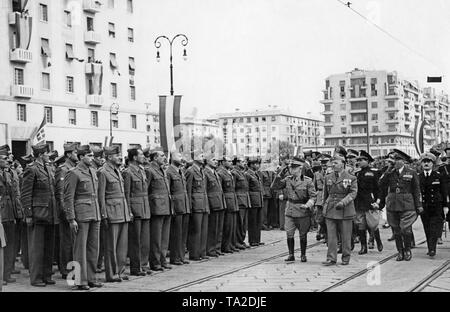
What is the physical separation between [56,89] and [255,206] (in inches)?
760

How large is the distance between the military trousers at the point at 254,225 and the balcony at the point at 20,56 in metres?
19.0

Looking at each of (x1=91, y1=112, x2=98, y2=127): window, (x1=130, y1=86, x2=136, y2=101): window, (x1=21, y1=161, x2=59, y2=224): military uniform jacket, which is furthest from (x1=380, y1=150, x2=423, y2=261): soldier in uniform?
(x1=130, y1=86, x2=136, y2=101): window

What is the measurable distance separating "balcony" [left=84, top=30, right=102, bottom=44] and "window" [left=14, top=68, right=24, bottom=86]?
10.3 m

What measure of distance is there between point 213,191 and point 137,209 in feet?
8.46

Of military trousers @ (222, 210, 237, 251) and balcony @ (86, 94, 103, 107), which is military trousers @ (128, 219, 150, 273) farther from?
balcony @ (86, 94, 103, 107)

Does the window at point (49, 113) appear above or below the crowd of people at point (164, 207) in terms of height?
above

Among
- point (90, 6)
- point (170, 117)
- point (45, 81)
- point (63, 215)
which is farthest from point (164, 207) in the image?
point (45, 81)

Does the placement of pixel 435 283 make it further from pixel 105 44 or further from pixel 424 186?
pixel 105 44

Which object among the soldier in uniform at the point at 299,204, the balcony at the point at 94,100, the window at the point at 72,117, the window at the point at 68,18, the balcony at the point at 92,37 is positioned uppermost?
the window at the point at 68,18

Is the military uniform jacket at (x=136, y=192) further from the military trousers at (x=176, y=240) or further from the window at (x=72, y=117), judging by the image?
the window at (x=72, y=117)

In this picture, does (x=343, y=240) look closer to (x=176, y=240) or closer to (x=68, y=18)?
(x=176, y=240)

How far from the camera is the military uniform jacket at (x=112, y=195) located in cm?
990

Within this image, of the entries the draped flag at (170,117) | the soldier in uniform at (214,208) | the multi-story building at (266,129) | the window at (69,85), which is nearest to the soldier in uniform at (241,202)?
the soldier in uniform at (214,208)
